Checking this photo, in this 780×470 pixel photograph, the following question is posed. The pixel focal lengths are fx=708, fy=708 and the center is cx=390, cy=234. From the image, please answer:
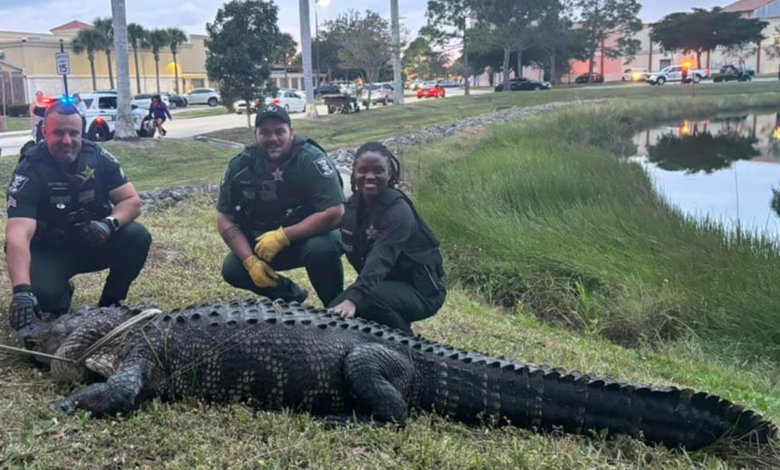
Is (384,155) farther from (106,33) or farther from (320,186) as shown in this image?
(106,33)

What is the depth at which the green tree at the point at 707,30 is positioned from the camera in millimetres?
56844

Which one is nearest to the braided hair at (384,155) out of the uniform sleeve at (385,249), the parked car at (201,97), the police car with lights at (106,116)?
the uniform sleeve at (385,249)

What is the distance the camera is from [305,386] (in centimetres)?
344

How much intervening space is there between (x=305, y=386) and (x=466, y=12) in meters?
48.6

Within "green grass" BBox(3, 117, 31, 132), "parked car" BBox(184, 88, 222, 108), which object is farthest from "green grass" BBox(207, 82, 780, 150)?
"parked car" BBox(184, 88, 222, 108)

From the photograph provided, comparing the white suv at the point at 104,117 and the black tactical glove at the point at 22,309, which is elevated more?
the white suv at the point at 104,117

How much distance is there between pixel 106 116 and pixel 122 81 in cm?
371

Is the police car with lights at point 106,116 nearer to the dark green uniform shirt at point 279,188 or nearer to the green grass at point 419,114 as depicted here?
the green grass at point 419,114

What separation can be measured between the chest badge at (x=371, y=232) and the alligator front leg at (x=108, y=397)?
153cm

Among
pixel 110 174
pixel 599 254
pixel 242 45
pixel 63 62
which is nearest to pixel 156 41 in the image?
pixel 242 45

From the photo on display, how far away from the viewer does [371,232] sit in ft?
13.7

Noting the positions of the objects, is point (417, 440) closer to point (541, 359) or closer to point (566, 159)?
point (541, 359)

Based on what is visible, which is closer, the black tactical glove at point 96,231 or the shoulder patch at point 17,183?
the shoulder patch at point 17,183

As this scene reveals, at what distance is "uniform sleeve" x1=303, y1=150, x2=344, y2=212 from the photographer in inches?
183
